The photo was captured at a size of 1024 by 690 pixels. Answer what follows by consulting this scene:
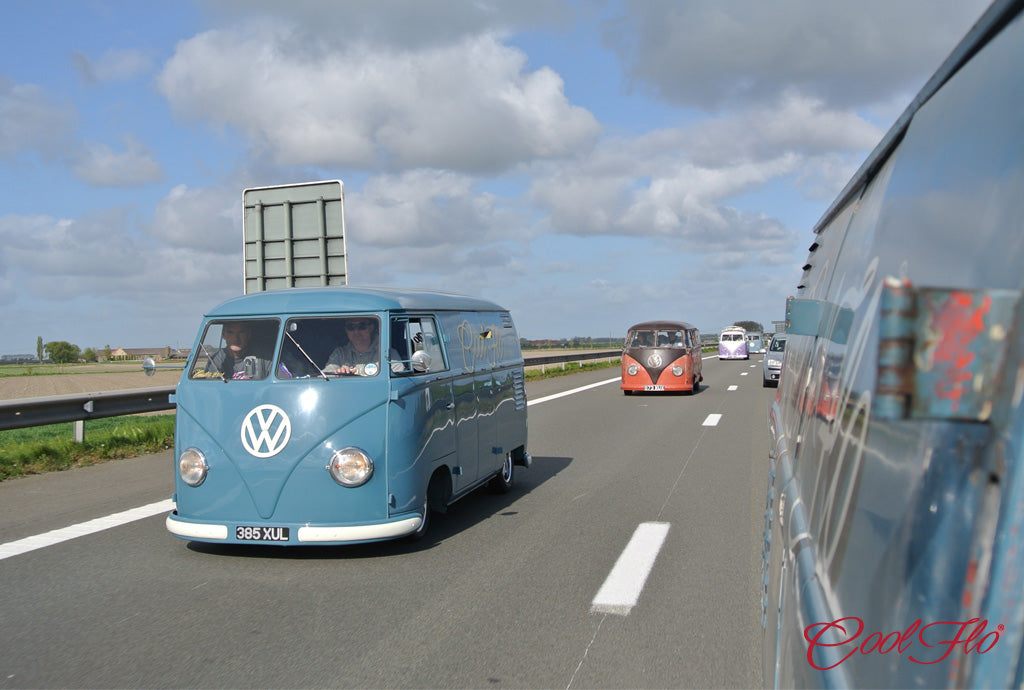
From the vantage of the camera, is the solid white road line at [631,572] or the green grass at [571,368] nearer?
the solid white road line at [631,572]

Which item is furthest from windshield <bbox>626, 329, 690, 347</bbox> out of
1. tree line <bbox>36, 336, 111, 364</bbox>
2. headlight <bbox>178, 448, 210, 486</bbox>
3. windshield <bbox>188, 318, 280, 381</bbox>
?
tree line <bbox>36, 336, 111, 364</bbox>

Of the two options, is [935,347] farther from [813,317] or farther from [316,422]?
[316,422]

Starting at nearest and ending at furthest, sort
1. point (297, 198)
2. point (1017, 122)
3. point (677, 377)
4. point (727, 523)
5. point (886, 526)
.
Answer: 1. point (1017, 122)
2. point (886, 526)
3. point (727, 523)
4. point (297, 198)
5. point (677, 377)

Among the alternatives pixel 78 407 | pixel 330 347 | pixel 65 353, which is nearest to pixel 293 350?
pixel 330 347

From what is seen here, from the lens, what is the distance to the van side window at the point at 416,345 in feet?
22.0

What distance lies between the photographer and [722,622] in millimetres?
4820

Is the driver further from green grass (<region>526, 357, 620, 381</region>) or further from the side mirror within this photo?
green grass (<region>526, 357, 620, 381</region>)

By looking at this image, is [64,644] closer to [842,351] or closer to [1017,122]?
[842,351]

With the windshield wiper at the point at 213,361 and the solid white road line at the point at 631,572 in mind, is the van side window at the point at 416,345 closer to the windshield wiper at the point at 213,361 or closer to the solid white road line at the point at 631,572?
the windshield wiper at the point at 213,361

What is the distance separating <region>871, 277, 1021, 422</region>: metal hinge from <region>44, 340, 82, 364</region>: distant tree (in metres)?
116

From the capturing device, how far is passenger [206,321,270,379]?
21.9 ft

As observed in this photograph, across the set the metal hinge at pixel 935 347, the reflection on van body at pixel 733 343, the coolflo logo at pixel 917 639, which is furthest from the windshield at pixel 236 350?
the reflection on van body at pixel 733 343

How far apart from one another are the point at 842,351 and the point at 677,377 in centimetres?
2066

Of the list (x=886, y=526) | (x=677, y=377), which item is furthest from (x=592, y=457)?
(x=677, y=377)
